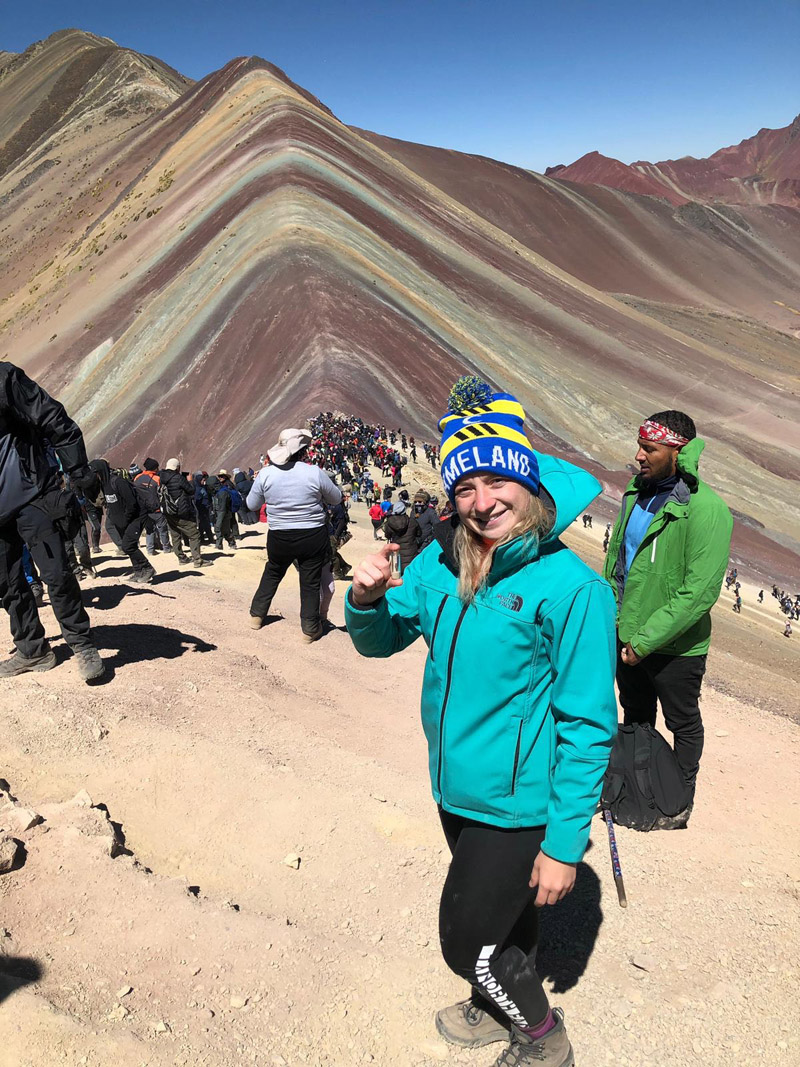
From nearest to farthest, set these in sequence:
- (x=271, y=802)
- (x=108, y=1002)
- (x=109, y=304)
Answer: (x=108, y=1002)
(x=271, y=802)
(x=109, y=304)

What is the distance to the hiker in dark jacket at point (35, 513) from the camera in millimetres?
4816

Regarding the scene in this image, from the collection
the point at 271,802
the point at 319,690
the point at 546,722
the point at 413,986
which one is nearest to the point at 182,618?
the point at 319,690

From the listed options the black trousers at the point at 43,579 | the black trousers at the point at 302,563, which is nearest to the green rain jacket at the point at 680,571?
the black trousers at the point at 302,563

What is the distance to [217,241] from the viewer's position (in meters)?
38.4

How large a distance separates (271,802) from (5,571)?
90.3 inches

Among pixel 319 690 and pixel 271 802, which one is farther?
pixel 319 690

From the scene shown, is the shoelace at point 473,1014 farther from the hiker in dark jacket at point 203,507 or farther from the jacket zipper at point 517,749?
the hiker in dark jacket at point 203,507

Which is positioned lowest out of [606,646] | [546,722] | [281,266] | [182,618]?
[182,618]

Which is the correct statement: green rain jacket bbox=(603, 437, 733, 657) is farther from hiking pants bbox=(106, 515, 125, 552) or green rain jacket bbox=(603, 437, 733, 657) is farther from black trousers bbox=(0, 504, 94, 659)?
hiking pants bbox=(106, 515, 125, 552)

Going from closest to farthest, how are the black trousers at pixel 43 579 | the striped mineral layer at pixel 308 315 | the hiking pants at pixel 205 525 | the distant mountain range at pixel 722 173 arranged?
the black trousers at pixel 43 579, the hiking pants at pixel 205 525, the striped mineral layer at pixel 308 315, the distant mountain range at pixel 722 173

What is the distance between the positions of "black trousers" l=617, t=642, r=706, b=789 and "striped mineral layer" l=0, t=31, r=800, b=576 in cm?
1904

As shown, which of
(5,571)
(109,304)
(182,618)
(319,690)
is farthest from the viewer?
(109,304)

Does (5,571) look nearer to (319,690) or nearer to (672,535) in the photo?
(319,690)

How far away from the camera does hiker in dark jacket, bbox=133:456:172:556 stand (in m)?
9.60
